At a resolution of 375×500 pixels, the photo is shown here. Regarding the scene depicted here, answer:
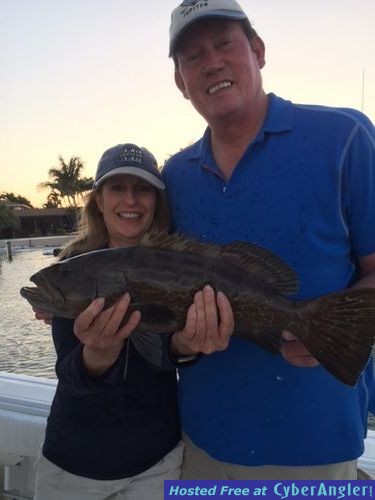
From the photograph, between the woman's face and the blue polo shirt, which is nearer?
the blue polo shirt

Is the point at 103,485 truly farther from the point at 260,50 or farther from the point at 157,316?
the point at 260,50

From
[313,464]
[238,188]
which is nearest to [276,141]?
[238,188]

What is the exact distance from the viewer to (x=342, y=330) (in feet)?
7.43

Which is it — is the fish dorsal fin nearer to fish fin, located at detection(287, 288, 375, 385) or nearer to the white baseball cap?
fish fin, located at detection(287, 288, 375, 385)

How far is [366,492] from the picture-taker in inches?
99.5

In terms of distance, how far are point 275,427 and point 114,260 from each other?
1203mm

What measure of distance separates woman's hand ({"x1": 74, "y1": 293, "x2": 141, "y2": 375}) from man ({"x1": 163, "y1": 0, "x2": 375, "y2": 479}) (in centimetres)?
29

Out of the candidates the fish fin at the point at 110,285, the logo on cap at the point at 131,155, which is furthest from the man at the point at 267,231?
the logo on cap at the point at 131,155

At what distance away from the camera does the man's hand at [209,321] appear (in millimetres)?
2316

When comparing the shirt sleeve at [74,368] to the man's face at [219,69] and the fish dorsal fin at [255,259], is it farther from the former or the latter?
the man's face at [219,69]

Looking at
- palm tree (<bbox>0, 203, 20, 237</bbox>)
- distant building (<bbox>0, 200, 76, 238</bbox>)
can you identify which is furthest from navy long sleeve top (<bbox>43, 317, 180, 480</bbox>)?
distant building (<bbox>0, 200, 76, 238</bbox>)

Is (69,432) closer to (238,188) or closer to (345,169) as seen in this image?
(238,188)

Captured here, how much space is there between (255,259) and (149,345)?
718 millimetres

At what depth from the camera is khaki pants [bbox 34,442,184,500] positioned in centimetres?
267
